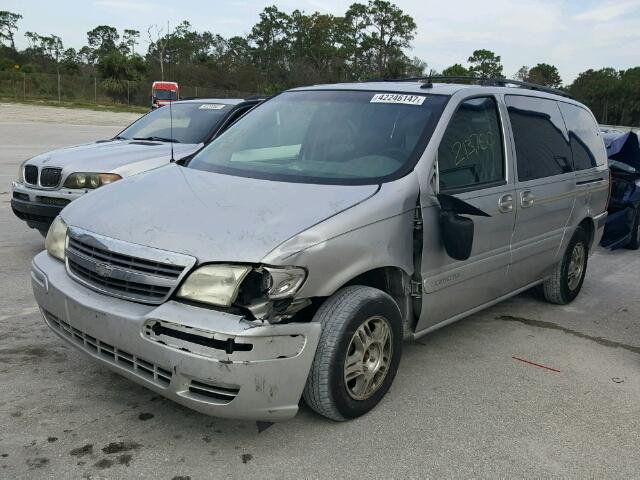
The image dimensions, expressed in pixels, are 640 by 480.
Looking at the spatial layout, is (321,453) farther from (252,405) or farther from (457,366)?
(457,366)

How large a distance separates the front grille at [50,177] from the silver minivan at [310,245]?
2421mm

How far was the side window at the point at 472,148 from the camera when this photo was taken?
12.1 feet

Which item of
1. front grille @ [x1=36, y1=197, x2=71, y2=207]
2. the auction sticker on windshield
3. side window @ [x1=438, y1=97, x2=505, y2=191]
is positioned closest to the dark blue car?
side window @ [x1=438, y1=97, x2=505, y2=191]

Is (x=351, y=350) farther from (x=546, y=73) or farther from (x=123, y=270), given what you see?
(x=546, y=73)

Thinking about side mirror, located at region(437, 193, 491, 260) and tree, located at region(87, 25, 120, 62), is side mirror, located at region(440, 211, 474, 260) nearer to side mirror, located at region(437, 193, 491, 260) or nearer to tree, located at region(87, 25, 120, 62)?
side mirror, located at region(437, 193, 491, 260)

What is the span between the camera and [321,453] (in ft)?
9.45

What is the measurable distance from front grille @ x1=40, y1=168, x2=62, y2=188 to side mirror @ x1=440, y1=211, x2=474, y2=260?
4009mm

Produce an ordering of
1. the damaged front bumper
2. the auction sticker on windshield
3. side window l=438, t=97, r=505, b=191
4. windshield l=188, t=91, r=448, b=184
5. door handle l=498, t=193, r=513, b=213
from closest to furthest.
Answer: the damaged front bumper, windshield l=188, t=91, r=448, b=184, side window l=438, t=97, r=505, b=191, the auction sticker on windshield, door handle l=498, t=193, r=513, b=213

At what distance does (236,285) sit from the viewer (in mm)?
2645

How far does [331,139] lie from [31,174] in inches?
145

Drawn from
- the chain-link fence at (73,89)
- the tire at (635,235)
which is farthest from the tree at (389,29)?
the tire at (635,235)

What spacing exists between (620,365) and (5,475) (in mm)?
3658

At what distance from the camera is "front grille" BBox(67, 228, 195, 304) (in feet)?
8.95

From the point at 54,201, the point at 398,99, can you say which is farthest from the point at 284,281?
the point at 54,201
